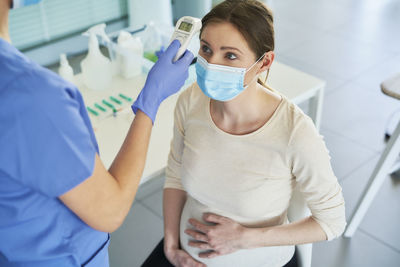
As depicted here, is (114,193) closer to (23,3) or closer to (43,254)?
(43,254)

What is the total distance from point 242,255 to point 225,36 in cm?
65

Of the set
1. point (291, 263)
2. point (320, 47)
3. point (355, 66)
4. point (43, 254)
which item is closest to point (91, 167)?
point (43, 254)

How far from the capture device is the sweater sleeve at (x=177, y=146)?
1427 mm

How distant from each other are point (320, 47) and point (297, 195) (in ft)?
9.78

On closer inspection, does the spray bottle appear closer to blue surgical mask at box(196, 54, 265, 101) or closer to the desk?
the desk

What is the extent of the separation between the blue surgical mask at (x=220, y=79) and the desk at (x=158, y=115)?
417 mm

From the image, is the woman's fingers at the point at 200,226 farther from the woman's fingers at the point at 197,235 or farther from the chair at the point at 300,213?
the chair at the point at 300,213

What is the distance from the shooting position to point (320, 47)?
405 cm

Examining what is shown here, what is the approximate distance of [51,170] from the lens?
2.78 feet

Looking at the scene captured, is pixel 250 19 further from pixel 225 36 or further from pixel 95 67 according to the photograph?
pixel 95 67

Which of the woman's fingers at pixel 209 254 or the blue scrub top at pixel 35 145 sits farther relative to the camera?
the woman's fingers at pixel 209 254

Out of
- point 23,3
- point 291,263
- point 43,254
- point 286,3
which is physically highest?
point 23,3

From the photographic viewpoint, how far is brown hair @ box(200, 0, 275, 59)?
120 centimetres

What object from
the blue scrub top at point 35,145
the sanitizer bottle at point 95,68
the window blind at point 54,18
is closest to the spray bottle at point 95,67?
the sanitizer bottle at point 95,68
